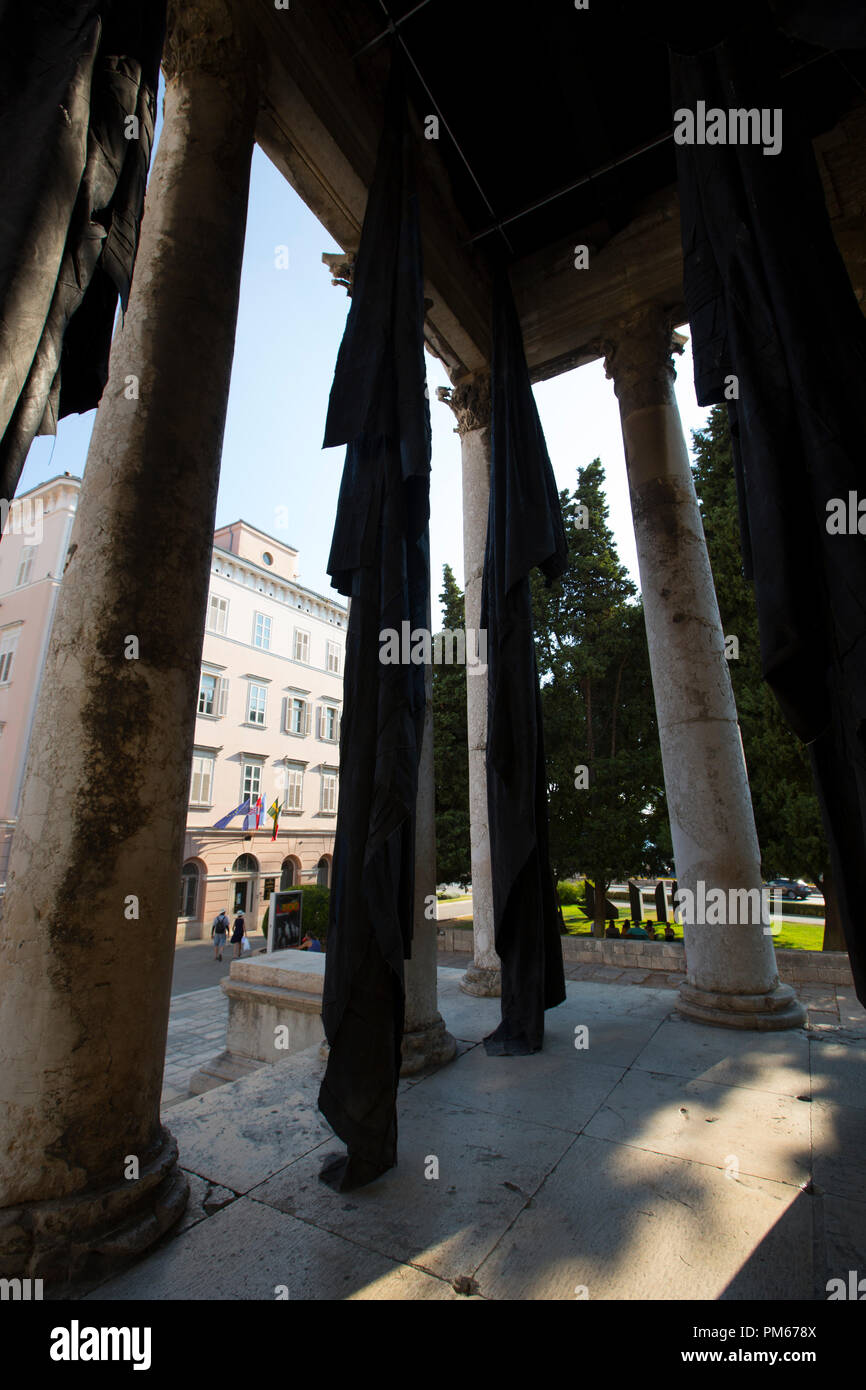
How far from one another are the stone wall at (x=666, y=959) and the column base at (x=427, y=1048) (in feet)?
18.5

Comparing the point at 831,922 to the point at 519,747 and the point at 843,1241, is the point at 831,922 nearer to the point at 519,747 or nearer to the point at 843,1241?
the point at 519,747

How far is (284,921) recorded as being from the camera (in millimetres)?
12500

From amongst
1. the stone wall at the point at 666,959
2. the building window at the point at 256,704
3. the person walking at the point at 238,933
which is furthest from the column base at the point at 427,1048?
the building window at the point at 256,704

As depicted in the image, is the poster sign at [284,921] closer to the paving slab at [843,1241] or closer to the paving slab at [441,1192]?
the paving slab at [441,1192]

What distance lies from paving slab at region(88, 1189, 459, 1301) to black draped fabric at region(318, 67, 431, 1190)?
42 cm

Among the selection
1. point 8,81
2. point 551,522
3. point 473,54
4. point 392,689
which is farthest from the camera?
point 473,54

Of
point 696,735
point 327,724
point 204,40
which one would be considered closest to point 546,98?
point 204,40

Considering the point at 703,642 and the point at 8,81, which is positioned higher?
the point at 8,81

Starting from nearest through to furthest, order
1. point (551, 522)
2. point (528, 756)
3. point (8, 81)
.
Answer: point (8, 81), point (528, 756), point (551, 522)

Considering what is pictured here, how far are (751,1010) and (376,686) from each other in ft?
14.2
